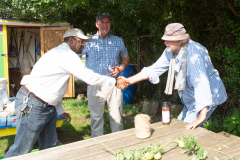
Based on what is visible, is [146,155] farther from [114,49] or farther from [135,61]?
[135,61]

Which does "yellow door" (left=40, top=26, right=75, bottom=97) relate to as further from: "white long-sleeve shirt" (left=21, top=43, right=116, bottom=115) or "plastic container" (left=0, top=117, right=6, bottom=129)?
"white long-sleeve shirt" (left=21, top=43, right=116, bottom=115)

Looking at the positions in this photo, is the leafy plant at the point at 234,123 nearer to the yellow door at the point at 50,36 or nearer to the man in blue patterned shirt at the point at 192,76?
the man in blue patterned shirt at the point at 192,76

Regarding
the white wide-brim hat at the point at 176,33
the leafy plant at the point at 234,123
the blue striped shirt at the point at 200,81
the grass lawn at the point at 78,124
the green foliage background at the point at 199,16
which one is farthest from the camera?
the grass lawn at the point at 78,124

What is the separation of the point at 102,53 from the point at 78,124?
7.97 ft

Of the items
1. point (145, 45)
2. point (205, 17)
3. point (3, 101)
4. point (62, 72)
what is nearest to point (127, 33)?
point (145, 45)

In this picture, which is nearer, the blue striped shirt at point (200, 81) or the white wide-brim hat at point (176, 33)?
the blue striped shirt at point (200, 81)

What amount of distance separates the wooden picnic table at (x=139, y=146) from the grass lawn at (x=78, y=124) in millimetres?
2688

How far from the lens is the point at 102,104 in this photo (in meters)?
3.75

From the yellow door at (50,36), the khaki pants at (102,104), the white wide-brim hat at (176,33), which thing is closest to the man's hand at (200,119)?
the white wide-brim hat at (176,33)

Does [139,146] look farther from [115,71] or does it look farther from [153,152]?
[115,71]

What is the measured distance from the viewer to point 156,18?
5699 mm

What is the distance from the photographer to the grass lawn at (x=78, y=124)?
4.68 m

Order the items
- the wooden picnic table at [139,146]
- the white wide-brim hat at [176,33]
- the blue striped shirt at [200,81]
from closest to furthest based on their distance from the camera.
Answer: the wooden picnic table at [139,146] → the blue striped shirt at [200,81] → the white wide-brim hat at [176,33]

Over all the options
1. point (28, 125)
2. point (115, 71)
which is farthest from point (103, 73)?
point (28, 125)
